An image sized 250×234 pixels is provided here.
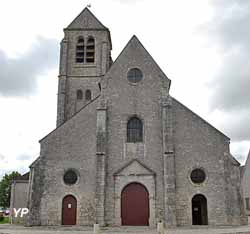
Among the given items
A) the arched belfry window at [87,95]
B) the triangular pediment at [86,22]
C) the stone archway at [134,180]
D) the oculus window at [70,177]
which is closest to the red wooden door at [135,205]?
the stone archway at [134,180]

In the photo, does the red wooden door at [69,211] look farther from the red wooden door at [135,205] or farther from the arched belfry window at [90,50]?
the arched belfry window at [90,50]

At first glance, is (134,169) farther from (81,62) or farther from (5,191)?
(5,191)

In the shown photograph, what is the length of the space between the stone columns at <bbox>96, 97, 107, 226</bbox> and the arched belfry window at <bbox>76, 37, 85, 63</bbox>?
1056 cm

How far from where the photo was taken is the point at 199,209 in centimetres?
2300

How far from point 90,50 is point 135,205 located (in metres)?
17.1

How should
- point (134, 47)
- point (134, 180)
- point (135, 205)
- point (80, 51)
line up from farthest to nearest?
point (80, 51) < point (134, 47) < point (134, 180) < point (135, 205)

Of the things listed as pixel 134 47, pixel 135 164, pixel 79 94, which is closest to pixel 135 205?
pixel 135 164

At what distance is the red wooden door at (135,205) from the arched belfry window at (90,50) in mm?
15136

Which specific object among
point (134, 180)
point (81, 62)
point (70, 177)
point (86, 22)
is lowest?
point (134, 180)

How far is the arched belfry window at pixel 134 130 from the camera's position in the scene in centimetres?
2375

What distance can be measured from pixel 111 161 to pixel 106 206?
287cm

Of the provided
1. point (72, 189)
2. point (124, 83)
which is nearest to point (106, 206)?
point (72, 189)

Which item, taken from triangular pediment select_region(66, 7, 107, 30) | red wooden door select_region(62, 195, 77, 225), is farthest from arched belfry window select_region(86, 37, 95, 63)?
red wooden door select_region(62, 195, 77, 225)

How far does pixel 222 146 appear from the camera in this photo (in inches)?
912
